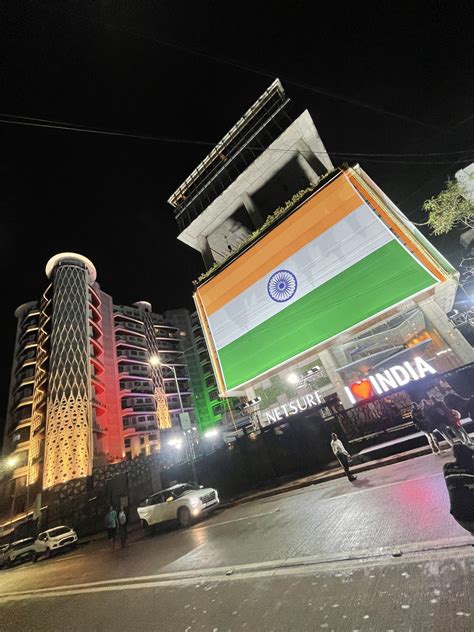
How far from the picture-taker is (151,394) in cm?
5975

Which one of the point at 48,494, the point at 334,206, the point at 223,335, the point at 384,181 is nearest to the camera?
the point at 334,206

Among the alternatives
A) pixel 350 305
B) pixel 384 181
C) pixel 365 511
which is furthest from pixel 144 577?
pixel 384 181

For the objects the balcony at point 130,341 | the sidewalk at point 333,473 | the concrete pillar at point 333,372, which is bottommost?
the sidewalk at point 333,473

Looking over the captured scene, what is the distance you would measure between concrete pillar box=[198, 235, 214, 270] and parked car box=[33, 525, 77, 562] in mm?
23339

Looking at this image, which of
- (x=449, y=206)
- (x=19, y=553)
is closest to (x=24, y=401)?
(x=19, y=553)

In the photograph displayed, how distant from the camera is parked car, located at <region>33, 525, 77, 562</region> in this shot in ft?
57.0

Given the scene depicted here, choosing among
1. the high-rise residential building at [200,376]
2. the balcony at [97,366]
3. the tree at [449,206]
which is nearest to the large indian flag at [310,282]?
the tree at [449,206]

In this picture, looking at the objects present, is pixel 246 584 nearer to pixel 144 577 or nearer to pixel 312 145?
pixel 144 577

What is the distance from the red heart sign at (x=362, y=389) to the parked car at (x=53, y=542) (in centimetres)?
2019

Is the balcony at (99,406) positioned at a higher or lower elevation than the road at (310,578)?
higher

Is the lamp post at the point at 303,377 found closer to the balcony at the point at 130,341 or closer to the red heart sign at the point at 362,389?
the red heart sign at the point at 362,389

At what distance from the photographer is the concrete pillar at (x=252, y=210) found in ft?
78.4

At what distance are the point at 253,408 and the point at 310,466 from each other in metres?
8.99

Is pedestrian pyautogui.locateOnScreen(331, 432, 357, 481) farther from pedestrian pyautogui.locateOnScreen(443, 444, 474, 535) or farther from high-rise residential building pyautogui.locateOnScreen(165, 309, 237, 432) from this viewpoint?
high-rise residential building pyautogui.locateOnScreen(165, 309, 237, 432)
